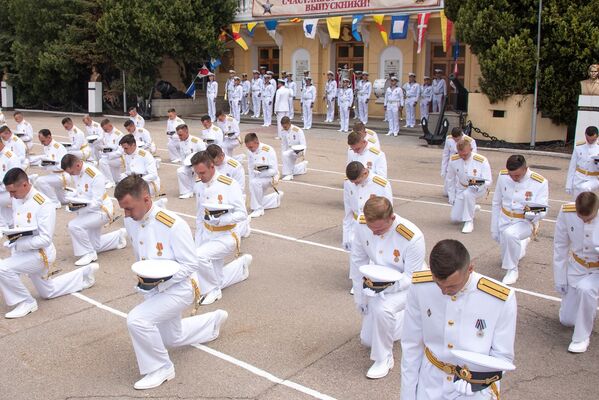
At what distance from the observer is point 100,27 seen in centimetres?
2878

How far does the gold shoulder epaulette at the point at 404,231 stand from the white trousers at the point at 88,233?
17.9 feet

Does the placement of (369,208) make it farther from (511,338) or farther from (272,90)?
(272,90)

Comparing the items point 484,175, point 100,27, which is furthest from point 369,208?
point 100,27

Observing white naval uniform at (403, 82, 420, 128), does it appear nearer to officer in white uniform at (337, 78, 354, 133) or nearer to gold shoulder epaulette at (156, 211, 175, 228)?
officer in white uniform at (337, 78, 354, 133)

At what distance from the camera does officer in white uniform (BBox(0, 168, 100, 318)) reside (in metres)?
7.36

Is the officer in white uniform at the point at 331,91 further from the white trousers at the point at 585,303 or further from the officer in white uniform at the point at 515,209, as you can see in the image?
the white trousers at the point at 585,303

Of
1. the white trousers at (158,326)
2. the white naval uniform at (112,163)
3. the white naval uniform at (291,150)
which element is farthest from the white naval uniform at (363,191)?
the white naval uniform at (112,163)

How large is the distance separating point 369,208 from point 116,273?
4851 mm

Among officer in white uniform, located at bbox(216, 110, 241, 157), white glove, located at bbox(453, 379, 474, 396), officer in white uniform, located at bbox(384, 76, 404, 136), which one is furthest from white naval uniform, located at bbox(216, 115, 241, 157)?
white glove, located at bbox(453, 379, 474, 396)

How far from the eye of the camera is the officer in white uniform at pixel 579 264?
625 centimetres

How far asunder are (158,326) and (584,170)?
847 centimetres

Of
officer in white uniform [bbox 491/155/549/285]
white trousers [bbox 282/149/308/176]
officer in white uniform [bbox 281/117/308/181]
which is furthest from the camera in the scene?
white trousers [bbox 282/149/308/176]

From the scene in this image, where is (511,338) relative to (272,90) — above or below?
below

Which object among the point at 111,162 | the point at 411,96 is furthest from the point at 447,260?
the point at 411,96
